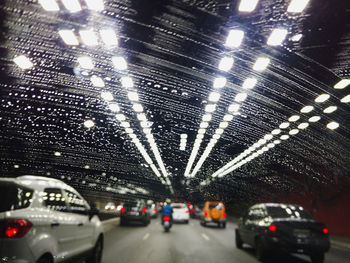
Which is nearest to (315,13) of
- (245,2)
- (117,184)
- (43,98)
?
(245,2)

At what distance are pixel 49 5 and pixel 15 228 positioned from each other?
532 cm

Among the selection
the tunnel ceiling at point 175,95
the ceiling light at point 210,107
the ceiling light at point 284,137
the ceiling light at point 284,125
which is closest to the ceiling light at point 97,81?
the tunnel ceiling at point 175,95

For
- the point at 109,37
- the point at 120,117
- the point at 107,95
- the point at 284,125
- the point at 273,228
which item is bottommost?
the point at 273,228

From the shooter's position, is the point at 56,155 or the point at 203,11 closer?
the point at 203,11

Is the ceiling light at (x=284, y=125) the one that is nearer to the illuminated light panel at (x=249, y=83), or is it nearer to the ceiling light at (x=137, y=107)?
the illuminated light panel at (x=249, y=83)

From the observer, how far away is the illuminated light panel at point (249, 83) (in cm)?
1125

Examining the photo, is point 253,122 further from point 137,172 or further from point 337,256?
point 337,256

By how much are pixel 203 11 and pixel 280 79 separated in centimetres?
503

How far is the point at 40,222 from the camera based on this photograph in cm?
389

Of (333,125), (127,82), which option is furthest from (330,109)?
(127,82)

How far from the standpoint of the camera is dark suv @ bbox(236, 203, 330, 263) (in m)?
7.56

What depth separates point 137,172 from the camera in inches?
639

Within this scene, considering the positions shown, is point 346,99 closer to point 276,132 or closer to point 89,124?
point 276,132

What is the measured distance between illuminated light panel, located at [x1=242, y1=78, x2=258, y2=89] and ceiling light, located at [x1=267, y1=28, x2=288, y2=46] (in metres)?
3.00
